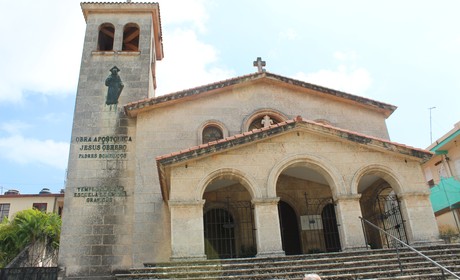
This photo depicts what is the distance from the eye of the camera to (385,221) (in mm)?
14094

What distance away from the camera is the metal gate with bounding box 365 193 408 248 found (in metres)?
13.1

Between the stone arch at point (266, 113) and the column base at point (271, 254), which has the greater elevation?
the stone arch at point (266, 113)

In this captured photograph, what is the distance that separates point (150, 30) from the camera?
19.1m

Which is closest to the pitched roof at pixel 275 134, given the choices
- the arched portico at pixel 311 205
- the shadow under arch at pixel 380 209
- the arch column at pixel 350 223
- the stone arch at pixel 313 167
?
the stone arch at pixel 313 167

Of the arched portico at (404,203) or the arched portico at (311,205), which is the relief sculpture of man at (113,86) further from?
the arched portico at (404,203)

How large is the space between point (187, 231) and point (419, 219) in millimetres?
6327

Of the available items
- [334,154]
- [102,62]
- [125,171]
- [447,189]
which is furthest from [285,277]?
[447,189]

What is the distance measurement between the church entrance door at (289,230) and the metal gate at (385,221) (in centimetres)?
247

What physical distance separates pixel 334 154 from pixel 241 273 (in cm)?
461

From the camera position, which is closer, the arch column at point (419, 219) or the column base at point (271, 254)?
the column base at point (271, 254)

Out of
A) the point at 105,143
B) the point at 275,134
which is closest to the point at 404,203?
the point at 275,134

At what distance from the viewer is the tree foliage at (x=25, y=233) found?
21875mm

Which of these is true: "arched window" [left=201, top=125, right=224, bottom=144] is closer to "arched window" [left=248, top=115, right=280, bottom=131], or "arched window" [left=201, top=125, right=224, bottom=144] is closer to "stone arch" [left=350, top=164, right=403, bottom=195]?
"arched window" [left=248, top=115, right=280, bottom=131]

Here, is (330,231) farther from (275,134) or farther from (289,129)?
(275,134)
